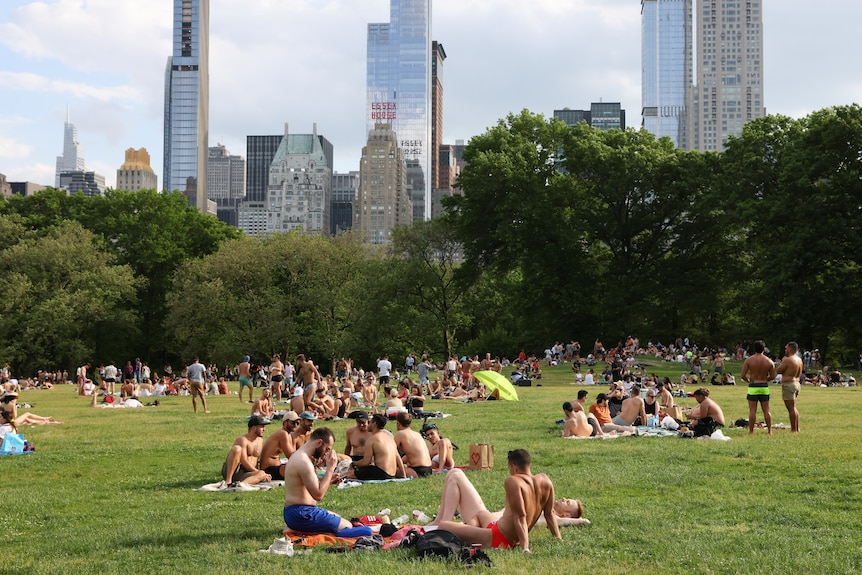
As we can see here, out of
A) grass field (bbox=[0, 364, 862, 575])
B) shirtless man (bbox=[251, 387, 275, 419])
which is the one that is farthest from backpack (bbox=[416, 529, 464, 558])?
A: shirtless man (bbox=[251, 387, 275, 419])

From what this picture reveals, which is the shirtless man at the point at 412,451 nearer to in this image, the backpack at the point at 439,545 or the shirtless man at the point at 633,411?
the backpack at the point at 439,545

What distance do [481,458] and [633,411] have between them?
265 inches

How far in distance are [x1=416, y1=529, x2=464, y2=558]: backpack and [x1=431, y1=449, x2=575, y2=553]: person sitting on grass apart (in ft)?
1.03

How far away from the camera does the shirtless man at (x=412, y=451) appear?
1308cm

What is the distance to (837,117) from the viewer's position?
143ft

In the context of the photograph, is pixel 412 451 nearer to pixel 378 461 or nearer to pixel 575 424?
pixel 378 461

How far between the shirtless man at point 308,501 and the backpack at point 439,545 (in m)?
1.02

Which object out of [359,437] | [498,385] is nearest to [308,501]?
[359,437]

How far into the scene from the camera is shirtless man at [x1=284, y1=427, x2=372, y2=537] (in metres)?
9.00

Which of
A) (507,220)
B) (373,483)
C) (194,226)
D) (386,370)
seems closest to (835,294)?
(507,220)

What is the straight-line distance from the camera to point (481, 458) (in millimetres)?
13047

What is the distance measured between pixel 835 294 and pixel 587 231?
1537cm

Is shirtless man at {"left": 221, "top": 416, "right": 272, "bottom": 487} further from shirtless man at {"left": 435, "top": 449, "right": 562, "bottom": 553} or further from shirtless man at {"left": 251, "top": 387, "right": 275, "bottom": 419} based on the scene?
shirtless man at {"left": 251, "top": 387, "right": 275, "bottom": 419}

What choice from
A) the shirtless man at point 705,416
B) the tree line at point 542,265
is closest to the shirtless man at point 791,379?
the shirtless man at point 705,416
